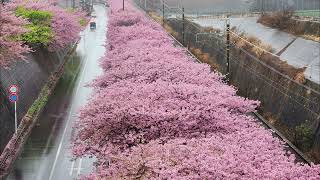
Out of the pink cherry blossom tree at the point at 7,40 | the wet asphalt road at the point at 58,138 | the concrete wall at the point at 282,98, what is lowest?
the wet asphalt road at the point at 58,138

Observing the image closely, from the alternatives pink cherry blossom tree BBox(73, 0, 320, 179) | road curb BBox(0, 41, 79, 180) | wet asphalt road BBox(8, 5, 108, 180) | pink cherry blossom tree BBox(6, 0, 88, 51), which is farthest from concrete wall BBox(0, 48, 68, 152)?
pink cherry blossom tree BBox(73, 0, 320, 179)

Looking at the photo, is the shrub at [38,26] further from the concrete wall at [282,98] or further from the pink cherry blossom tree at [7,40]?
the concrete wall at [282,98]

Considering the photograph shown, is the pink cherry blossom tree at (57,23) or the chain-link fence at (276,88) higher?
the pink cherry blossom tree at (57,23)

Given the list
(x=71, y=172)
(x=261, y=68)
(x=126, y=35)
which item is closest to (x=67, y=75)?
(x=126, y=35)

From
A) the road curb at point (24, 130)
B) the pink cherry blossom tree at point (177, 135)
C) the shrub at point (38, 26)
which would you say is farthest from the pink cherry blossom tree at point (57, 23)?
the pink cherry blossom tree at point (177, 135)

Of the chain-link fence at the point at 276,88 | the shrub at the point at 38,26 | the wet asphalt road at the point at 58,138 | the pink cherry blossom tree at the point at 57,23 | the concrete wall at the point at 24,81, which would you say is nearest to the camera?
the chain-link fence at the point at 276,88

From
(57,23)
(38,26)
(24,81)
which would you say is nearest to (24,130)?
(24,81)

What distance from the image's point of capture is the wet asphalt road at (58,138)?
2731 cm

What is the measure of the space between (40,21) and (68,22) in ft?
29.1

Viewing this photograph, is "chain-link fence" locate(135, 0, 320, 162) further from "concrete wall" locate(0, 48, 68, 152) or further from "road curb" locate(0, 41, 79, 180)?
"concrete wall" locate(0, 48, 68, 152)

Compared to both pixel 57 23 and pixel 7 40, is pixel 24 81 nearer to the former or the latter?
pixel 7 40

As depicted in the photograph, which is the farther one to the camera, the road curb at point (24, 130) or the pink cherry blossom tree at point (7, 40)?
the pink cherry blossom tree at point (7, 40)

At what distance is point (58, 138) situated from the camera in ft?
110

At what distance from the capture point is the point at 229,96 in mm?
20891
